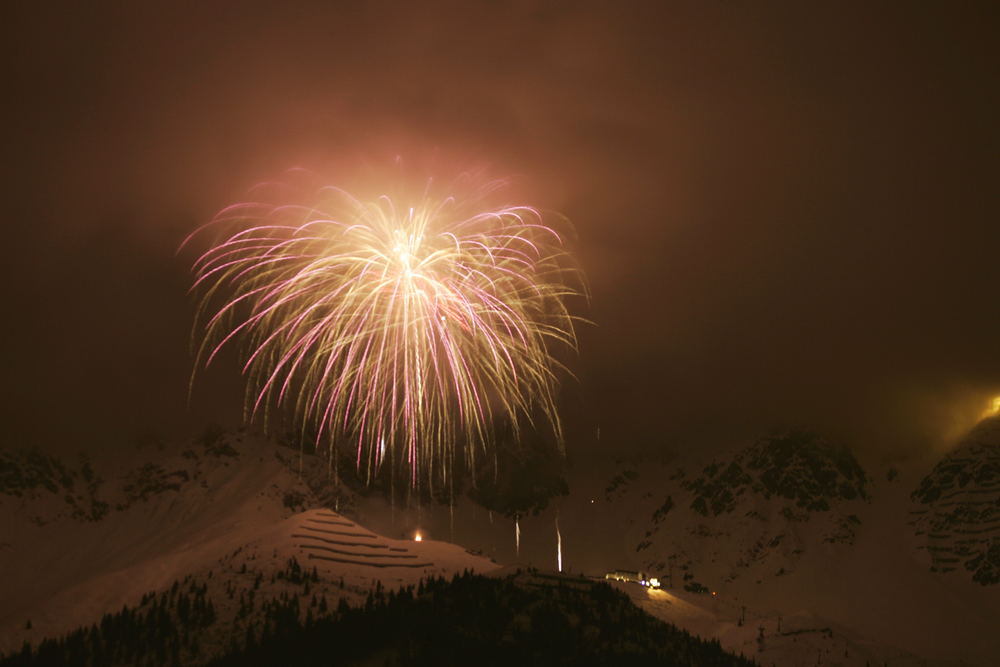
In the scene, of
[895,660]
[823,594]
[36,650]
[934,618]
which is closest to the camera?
[36,650]

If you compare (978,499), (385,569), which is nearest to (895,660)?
(385,569)

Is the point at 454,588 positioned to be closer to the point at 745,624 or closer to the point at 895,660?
the point at 745,624

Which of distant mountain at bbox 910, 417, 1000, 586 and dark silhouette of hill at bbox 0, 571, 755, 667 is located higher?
distant mountain at bbox 910, 417, 1000, 586

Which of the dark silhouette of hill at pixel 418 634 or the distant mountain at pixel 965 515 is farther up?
the distant mountain at pixel 965 515

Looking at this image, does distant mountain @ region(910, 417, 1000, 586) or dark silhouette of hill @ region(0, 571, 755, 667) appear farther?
distant mountain @ region(910, 417, 1000, 586)

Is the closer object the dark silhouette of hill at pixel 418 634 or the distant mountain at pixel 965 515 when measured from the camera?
the dark silhouette of hill at pixel 418 634

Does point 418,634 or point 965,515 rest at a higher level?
point 965,515

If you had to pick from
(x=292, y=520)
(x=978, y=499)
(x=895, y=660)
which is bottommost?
(x=895, y=660)

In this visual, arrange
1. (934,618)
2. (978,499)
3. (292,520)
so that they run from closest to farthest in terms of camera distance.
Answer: (292,520), (934,618), (978,499)
